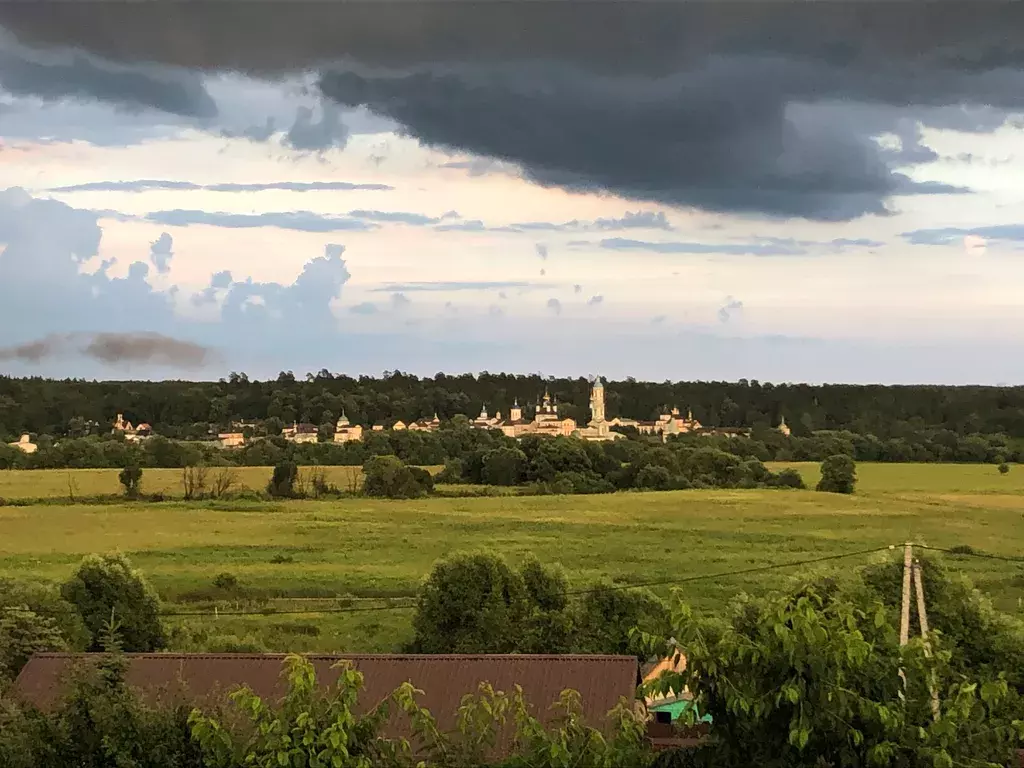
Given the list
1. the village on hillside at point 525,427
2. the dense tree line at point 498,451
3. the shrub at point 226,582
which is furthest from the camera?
the village on hillside at point 525,427

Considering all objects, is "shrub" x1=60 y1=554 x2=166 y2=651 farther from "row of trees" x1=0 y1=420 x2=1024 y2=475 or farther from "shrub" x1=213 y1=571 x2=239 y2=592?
"row of trees" x1=0 y1=420 x2=1024 y2=475

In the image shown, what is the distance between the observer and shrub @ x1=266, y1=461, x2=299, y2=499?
49.8m

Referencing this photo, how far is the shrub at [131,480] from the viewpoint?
160ft

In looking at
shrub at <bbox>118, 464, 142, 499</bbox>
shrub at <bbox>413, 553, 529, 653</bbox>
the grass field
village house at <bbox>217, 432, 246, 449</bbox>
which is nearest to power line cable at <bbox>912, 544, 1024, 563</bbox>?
the grass field

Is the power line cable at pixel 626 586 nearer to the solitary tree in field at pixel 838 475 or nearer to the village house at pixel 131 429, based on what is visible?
the solitary tree in field at pixel 838 475

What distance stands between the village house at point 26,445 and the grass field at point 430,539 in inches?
250

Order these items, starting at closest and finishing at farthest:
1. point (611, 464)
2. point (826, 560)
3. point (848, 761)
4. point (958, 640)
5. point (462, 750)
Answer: point (848, 761) → point (462, 750) → point (958, 640) → point (826, 560) → point (611, 464)

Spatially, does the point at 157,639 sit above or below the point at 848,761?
below

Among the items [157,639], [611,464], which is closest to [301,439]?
[611,464]

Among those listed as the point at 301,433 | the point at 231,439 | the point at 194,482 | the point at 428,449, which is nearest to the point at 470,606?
the point at 194,482

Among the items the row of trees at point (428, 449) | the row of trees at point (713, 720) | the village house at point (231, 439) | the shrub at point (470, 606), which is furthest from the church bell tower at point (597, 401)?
the row of trees at point (713, 720)

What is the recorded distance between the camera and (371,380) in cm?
8512

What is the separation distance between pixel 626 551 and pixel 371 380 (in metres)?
51.2

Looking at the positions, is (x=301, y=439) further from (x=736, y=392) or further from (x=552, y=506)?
(x=736, y=392)
